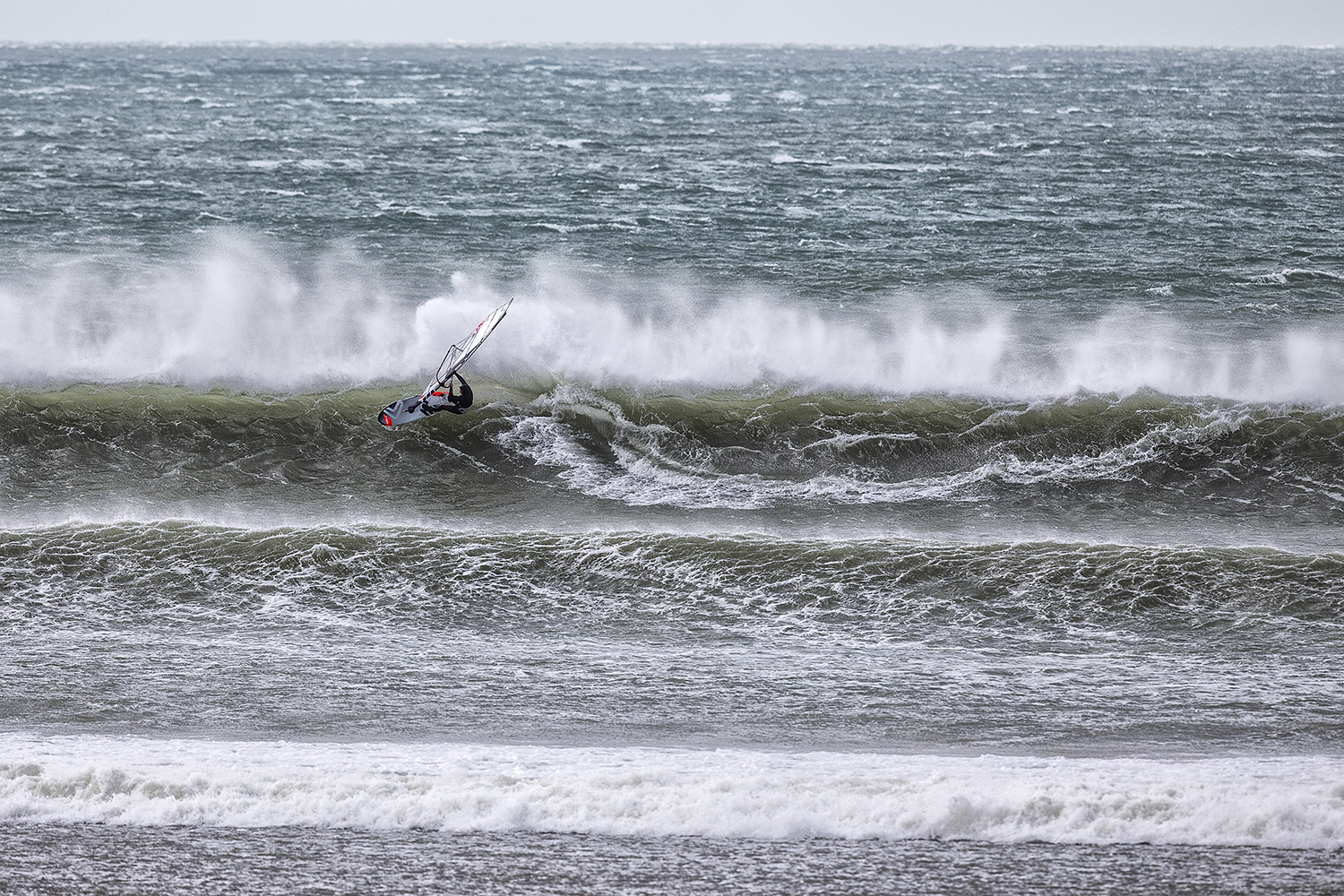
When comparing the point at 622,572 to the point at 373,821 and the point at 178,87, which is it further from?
the point at 178,87

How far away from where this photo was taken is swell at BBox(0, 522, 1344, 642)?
1239 centimetres

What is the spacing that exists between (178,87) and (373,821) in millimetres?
88995

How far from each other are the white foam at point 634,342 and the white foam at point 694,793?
10.6 metres

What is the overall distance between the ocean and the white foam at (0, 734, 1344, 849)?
0.12ft

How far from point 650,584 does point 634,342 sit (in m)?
9.12

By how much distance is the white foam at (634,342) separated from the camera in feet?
65.8

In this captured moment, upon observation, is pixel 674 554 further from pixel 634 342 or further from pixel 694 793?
pixel 634 342

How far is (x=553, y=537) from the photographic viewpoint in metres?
14.5

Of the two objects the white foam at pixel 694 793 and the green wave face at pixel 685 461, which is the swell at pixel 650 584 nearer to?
the green wave face at pixel 685 461

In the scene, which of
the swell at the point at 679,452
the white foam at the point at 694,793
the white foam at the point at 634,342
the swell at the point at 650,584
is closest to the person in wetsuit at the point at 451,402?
the swell at the point at 650,584

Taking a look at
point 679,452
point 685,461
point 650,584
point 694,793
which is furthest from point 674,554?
point 694,793

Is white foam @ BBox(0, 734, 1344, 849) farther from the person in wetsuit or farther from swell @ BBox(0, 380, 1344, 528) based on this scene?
swell @ BBox(0, 380, 1344, 528)

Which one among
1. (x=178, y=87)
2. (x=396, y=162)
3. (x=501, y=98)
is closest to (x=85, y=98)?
(x=178, y=87)

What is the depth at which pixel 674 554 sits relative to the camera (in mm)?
13945
